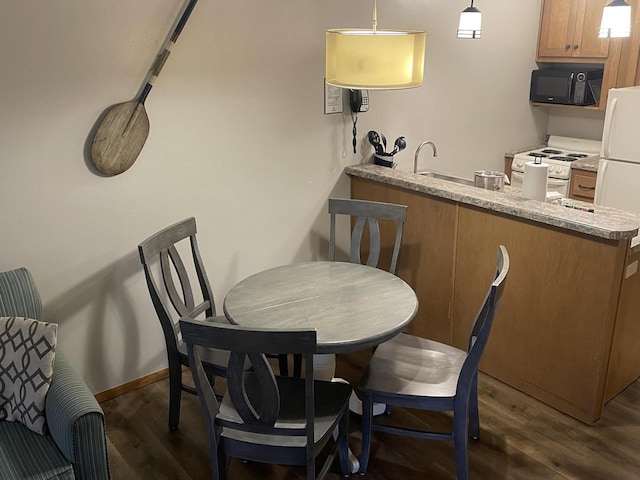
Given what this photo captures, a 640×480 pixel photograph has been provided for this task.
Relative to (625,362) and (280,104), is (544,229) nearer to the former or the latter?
(625,362)

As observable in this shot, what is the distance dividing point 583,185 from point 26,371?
155 inches

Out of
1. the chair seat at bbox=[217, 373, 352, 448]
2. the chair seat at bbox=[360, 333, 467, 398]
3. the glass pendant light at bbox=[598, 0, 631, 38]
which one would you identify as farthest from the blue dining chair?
the glass pendant light at bbox=[598, 0, 631, 38]

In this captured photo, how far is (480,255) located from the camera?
122 inches

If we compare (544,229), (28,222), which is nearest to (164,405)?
(28,222)

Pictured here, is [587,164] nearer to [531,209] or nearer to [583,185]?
[583,185]

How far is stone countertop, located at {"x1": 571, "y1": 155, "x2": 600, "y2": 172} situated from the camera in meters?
4.38

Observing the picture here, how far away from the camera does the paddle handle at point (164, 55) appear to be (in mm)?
2766

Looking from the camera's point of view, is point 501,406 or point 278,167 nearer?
point 501,406

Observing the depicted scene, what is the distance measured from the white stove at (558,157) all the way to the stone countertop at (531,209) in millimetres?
1414

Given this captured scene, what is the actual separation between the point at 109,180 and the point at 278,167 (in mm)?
972

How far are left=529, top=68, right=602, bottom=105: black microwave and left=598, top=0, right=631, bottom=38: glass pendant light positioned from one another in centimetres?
178

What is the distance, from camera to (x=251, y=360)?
6.07 ft

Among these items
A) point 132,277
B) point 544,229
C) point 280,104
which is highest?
point 280,104

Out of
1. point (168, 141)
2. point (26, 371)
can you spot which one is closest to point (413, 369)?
point (26, 371)
